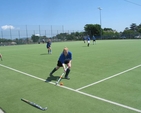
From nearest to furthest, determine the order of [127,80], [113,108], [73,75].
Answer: [113,108]
[127,80]
[73,75]

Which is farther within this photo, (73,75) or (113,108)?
(73,75)

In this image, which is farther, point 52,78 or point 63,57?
point 52,78

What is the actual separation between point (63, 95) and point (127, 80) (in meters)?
3.06

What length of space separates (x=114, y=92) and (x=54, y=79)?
3024mm

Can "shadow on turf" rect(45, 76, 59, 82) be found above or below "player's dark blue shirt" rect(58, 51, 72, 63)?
below

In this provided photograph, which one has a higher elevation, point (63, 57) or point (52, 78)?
point (63, 57)

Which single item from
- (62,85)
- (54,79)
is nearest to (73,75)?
(54,79)

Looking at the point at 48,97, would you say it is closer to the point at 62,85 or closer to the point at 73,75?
the point at 62,85

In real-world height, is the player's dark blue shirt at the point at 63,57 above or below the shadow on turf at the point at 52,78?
above

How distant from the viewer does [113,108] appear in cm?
466

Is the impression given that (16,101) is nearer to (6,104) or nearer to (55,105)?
(6,104)

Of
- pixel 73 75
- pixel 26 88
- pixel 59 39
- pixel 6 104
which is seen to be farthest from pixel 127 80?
pixel 59 39

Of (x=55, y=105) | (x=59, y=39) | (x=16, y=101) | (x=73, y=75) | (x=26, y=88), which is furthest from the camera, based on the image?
(x=59, y=39)

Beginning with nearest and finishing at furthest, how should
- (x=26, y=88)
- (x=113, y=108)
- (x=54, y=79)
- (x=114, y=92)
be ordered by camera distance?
1. (x=113, y=108)
2. (x=114, y=92)
3. (x=26, y=88)
4. (x=54, y=79)
